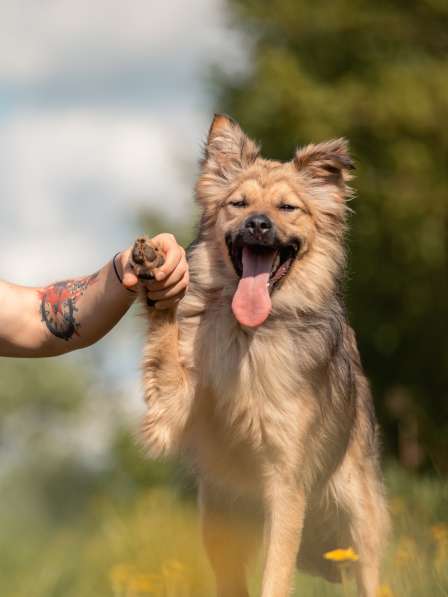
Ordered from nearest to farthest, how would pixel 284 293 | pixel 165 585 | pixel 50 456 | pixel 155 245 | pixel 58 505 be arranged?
pixel 155 245, pixel 165 585, pixel 284 293, pixel 58 505, pixel 50 456

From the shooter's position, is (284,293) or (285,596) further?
(284,293)

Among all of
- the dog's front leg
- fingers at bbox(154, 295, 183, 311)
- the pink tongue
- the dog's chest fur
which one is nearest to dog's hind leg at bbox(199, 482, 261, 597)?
the dog's chest fur

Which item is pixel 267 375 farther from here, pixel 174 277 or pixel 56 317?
pixel 174 277

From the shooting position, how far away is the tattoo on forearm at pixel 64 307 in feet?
17.1

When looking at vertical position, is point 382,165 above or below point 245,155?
below

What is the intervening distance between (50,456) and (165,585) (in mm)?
5288

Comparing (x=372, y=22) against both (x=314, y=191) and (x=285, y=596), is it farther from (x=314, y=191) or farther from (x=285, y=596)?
(x=285, y=596)

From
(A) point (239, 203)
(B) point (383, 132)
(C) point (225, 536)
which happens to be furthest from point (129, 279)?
(B) point (383, 132)

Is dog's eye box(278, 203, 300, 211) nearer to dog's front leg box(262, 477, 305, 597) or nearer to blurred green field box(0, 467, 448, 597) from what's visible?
dog's front leg box(262, 477, 305, 597)

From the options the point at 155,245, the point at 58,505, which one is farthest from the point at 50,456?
the point at 155,245

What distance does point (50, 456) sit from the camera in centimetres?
1151

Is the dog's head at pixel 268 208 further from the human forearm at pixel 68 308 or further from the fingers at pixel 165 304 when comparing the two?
the human forearm at pixel 68 308

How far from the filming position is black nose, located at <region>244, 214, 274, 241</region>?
6730 mm

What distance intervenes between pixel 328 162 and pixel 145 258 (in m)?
2.74
